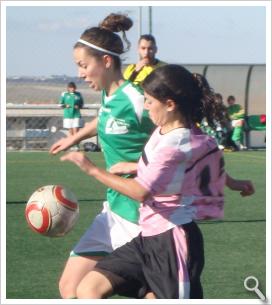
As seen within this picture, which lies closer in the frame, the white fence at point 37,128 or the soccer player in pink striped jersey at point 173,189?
the soccer player in pink striped jersey at point 173,189

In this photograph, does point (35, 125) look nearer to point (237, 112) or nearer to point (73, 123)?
point (73, 123)

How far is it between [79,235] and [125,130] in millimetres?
4141

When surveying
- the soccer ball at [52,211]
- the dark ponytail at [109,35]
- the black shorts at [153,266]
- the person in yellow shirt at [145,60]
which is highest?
the person in yellow shirt at [145,60]

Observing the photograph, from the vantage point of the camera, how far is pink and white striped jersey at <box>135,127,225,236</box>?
15.0 ft

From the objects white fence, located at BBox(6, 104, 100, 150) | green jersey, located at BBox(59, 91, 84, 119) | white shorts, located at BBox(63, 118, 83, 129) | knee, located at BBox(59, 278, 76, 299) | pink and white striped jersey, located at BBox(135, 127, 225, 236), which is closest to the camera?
pink and white striped jersey, located at BBox(135, 127, 225, 236)

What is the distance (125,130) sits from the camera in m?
5.31

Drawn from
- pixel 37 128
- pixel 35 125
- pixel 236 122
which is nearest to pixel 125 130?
pixel 236 122

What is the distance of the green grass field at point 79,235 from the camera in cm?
689

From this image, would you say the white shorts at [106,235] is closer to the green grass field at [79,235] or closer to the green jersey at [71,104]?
the green grass field at [79,235]

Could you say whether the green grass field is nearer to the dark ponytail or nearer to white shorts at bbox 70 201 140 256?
white shorts at bbox 70 201 140 256

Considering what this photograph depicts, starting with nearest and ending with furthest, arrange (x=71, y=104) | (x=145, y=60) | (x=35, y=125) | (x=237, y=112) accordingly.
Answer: (x=145, y=60)
(x=71, y=104)
(x=237, y=112)
(x=35, y=125)

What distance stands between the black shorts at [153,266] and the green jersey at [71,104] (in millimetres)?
19941

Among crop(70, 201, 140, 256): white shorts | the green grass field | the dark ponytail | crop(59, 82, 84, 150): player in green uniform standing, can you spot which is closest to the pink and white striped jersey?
crop(70, 201, 140, 256): white shorts

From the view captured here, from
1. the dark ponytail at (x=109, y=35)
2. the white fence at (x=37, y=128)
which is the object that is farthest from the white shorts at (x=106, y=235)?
the white fence at (x=37, y=128)
